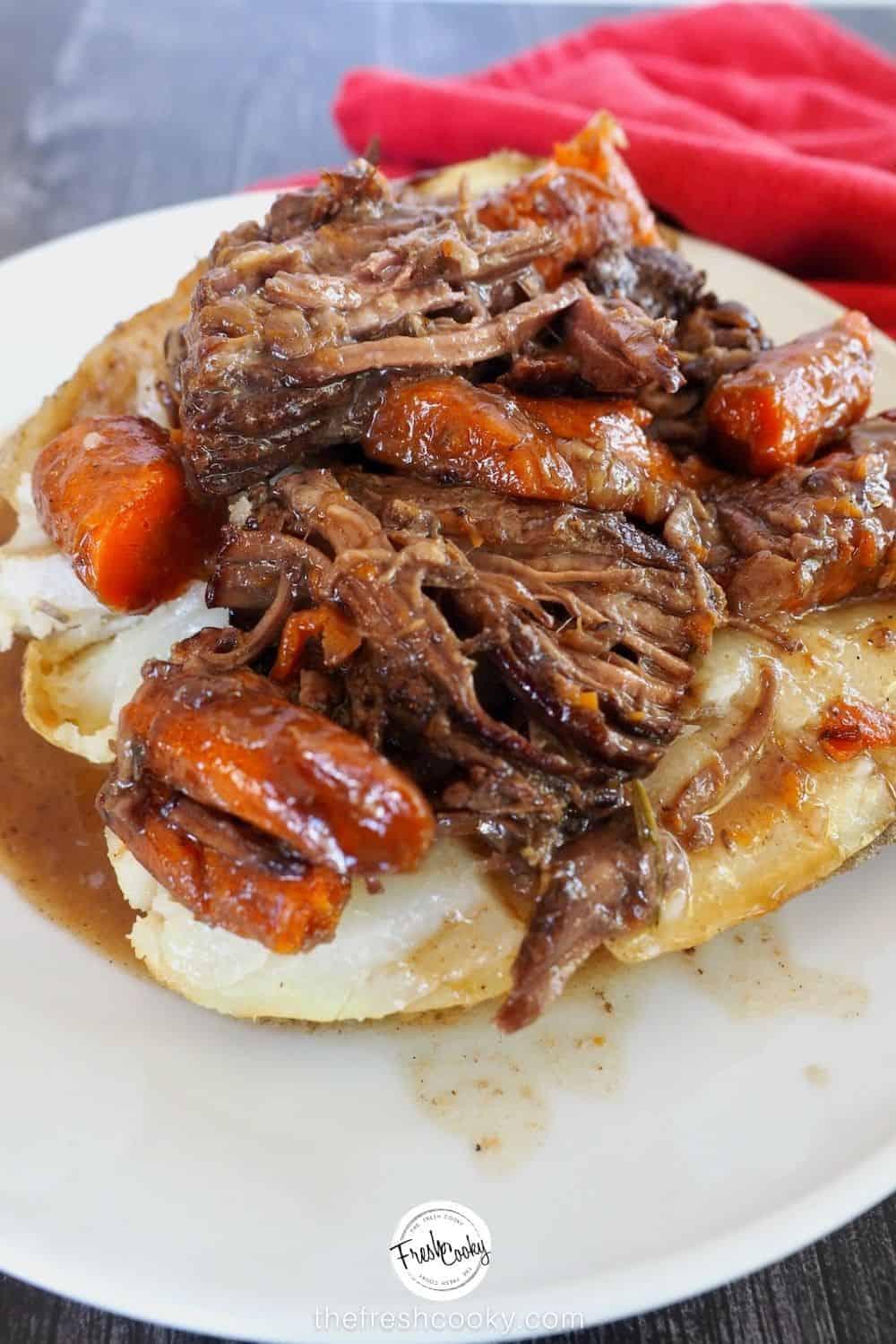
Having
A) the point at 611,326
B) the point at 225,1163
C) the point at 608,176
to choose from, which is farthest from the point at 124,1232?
the point at 608,176

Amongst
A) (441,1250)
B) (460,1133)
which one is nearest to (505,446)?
(460,1133)

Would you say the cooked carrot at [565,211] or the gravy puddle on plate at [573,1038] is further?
the cooked carrot at [565,211]

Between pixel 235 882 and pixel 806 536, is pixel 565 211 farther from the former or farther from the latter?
pixel 235 882

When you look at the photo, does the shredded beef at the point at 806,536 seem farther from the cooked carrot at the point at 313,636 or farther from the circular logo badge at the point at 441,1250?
the circular logo badge at the point at 441,1250

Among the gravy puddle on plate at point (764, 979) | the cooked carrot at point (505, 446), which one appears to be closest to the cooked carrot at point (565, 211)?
the cooked carrot at point (505, 446)

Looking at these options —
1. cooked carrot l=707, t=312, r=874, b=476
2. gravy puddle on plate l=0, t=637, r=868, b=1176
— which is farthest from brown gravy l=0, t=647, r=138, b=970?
cooked carrot l=707, t=312, r=874, b=476
